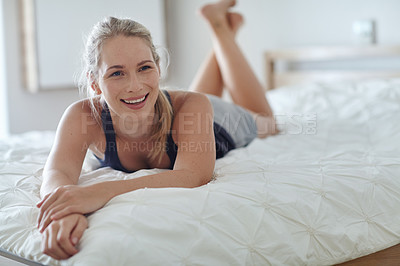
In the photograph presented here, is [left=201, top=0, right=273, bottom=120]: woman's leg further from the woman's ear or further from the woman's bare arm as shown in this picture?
the woman's ear

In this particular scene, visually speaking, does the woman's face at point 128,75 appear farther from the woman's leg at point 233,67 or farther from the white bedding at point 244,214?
the woman's leg at point 233,67

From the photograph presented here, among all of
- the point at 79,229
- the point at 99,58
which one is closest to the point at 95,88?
the point at 99,58

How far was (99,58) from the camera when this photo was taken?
1227 millimetres

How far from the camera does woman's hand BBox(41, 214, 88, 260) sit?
0.88m

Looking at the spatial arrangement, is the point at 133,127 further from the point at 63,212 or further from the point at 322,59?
the point at 322,59

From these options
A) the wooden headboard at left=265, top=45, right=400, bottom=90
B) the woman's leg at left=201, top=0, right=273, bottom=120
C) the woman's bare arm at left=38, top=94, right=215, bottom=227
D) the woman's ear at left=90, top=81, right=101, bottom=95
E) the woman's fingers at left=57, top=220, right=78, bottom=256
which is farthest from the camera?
the wooden headboard at left=265, top=45, right=400, bottom=90

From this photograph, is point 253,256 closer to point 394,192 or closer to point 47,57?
point 394,192

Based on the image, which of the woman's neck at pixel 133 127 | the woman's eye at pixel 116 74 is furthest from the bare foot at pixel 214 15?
the woman's eye at pixel 116 74

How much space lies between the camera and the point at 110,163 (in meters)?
1.41

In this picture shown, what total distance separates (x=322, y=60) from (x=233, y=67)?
38.0 inches

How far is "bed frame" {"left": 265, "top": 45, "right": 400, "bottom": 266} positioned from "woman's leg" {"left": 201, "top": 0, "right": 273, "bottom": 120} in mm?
733

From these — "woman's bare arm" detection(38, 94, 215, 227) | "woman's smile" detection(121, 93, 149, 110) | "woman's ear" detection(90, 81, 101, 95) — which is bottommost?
"woman's bare arm" detection(38, 94, 215, 227)

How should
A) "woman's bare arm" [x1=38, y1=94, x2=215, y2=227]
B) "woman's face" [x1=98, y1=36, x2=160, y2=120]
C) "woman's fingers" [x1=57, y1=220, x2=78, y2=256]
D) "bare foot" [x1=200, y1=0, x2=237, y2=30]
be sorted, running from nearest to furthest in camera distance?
"woman's fingers" [x1=57, y1=220, x2=78, y2=256] < "woman's bare arm" [x1=38, y1=94, x2=215, y2=227] < "woman's face" [x1=98, y1=36, x2=160, y2=120] < "bare foot" [x1=200, y1=0, x2=237, y2=30]

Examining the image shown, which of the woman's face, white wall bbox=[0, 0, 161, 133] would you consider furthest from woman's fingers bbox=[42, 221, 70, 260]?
white wall bbox=[0, 0, 161, 133]
